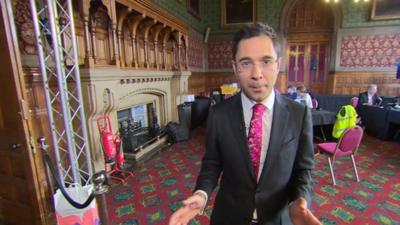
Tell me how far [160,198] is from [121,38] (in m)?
2.96

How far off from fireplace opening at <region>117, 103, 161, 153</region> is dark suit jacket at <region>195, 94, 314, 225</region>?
3.48 metres

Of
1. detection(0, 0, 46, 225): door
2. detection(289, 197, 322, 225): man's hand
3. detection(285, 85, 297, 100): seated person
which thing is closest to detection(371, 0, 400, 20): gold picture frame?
detection(285, 85, 297, 100): seated person

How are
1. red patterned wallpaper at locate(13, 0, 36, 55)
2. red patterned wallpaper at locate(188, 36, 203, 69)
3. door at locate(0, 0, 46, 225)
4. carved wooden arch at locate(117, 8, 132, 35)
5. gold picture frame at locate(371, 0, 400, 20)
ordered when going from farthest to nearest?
red patterned wallpaper at locate(188, 36, 203, 69) < gold picture frame at locate(371, 0, 400, 20) < carved wooden arch at locate(117, 8, 132, 35) < red patterned wallpaper at locate(13, 0, 36, 55) < door at locate(0, 0, 46, 225)

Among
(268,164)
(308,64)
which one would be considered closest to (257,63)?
(268,164)

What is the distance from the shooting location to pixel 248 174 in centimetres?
96

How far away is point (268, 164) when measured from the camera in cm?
93

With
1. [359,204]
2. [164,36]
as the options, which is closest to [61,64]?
[164,36]

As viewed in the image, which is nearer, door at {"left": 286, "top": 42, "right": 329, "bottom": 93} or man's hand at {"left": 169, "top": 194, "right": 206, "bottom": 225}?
man's hand at {"left": 169, "top": 194, "right": 206, "bottom": 225}

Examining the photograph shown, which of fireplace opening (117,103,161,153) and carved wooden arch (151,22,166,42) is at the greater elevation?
carved wooden arch (151,22,166,42)

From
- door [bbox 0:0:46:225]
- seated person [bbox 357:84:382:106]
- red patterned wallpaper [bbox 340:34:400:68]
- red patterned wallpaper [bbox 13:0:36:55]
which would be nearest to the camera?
door [bbox 0:0:46:225]

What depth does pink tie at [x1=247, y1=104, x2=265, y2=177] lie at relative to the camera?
0.96 metres

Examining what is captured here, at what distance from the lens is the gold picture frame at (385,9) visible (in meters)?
7.85

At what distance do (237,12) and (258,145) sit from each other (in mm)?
9252

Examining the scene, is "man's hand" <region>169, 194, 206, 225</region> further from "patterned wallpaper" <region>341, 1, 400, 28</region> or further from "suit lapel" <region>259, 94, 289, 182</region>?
"patterned wallpaper" <region>341, 1, 400, 28</region>
